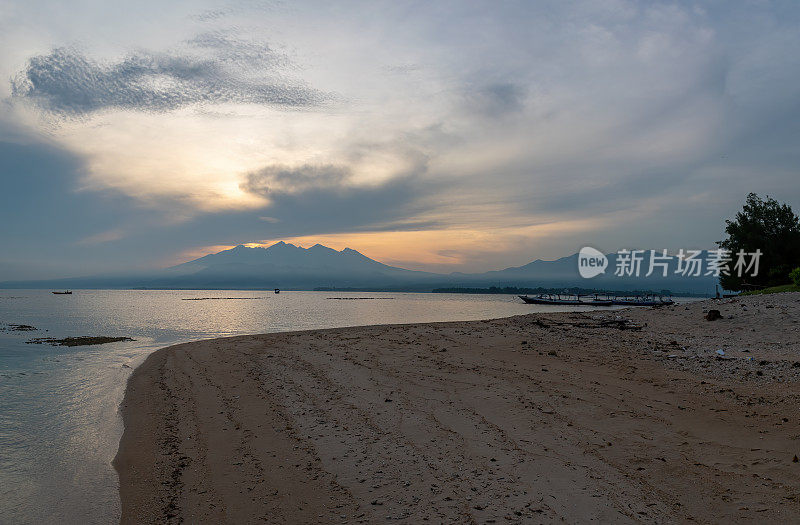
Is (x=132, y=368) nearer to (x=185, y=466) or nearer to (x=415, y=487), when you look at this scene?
(x=185, y=466)

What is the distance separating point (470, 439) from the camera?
7.05 meters

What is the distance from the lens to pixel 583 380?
10711 millimetres

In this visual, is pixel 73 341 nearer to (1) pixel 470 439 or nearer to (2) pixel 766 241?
(1) pixel 470 439

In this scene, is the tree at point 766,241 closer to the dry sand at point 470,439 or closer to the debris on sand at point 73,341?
the dry sand at point 470,439

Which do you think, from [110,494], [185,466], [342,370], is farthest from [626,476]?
[342,370]

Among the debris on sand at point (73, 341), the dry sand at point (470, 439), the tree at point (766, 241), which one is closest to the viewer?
the dry sand at point (470, 439)

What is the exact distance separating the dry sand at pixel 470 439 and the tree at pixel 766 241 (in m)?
42.8

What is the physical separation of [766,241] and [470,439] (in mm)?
57230

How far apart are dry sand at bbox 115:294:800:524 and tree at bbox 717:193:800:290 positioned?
4285cm

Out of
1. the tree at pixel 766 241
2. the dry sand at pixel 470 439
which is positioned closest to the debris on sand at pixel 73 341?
the dry sand at pixel 470 439

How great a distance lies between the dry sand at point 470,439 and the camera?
200 inches

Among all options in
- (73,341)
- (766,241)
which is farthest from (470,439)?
(766,241)

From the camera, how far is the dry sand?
5.09 m

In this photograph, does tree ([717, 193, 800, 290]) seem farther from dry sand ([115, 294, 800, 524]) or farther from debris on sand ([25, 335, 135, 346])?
debris on sand ([25, 335, 135, 346])
